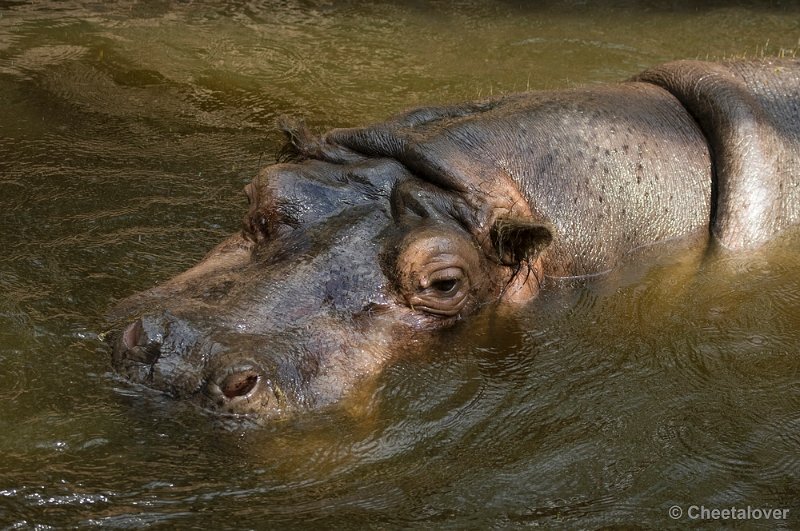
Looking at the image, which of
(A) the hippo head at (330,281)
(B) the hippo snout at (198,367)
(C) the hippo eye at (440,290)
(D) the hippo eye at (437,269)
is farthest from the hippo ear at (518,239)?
(B) the hippo snout at (198,367)

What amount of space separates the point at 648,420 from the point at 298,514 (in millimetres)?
1677

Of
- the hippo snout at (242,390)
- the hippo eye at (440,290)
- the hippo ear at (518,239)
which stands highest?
the hippo ear at (518,239)

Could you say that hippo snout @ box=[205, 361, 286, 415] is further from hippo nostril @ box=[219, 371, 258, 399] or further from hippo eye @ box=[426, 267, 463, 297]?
hippo eye @ box=[426, 267, 463, 297]

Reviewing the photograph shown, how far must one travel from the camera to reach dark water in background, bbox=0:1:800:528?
3.88m

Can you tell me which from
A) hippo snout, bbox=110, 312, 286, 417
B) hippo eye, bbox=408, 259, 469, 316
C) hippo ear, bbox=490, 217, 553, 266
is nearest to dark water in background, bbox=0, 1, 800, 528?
hippo snout, bbox=110, 312, 286, 417

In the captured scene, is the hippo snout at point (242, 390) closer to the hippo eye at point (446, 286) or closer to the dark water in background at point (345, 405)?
the dark water in background at point (345, 405)

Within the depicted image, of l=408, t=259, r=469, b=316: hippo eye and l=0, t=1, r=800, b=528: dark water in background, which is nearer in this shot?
l=0, t=1, r=800, b=528: dark water in background

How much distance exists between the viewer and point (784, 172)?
19.5 feet

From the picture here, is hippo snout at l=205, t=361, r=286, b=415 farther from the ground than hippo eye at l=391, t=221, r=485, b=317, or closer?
closer

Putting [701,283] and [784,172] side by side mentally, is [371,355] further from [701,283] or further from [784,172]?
[784,172]

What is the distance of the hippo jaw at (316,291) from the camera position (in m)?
4.14

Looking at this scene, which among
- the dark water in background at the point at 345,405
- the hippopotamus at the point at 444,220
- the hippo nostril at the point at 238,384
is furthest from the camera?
the hippopotamus at the point at 444,220

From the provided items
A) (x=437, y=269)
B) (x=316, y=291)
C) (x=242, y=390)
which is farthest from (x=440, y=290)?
(x=242, y=390)

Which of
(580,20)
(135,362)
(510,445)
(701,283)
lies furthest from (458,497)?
(580,20)
